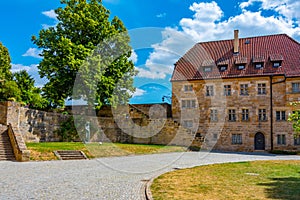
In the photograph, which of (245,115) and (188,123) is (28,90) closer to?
(188,123)

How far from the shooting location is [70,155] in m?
18.3

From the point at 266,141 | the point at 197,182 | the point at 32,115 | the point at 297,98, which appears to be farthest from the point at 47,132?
the point at 297,98

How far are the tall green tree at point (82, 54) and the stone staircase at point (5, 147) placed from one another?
6565mm

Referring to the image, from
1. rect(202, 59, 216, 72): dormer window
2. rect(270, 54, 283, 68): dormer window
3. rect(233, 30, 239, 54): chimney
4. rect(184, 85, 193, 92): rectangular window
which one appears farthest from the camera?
rect(233, 30, 239, 54): chimney

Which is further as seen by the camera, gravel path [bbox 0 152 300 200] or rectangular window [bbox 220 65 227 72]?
rectangular window [bbox 220 65 227 72]

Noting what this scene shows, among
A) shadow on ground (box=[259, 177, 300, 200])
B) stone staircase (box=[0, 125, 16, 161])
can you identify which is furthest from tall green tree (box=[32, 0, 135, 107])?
shadow on ground (box=[259, 177, 300, 200])

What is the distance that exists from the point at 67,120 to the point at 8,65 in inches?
697

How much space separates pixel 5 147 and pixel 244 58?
23142 millimetres

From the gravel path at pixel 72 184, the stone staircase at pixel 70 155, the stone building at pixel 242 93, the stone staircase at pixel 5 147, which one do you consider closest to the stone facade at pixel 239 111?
the stone building at pixel 242 93

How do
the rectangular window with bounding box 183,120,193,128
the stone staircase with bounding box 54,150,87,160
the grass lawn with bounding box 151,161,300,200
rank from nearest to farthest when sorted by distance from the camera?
the grass lawn with bounding box 151,161,300,200 < the stone staircase with bounding box 54,150,87,160 < the rectangular window with bounding box 183,120,193,128

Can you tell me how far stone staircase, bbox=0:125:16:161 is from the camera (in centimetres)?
1697

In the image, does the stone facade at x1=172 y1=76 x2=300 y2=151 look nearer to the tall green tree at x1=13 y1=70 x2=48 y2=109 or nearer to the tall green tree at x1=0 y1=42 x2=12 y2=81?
the tall green tree at x1=13 y1=70 x2=48 y2=109

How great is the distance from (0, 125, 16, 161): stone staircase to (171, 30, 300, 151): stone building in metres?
16.7

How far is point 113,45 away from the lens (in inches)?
1112
